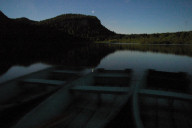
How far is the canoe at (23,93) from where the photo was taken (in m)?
4.02

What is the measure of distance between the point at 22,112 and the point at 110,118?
9.76 ft

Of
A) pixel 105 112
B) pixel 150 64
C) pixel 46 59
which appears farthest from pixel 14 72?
pixel 150 64

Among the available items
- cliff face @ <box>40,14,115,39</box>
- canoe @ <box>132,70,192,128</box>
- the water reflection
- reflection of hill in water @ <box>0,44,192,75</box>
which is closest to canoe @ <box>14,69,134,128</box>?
canoe @ <box>132,70,192,128</box>

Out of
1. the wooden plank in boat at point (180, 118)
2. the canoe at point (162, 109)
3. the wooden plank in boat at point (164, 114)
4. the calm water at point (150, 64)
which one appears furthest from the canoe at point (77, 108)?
Result: the calm water at point (150, 64)

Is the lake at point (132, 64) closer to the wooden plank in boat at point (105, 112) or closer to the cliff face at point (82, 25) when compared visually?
the wooden plank in boat at point (105, 112)

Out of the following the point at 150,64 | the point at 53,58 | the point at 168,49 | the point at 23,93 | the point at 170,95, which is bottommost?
the point at 150,64

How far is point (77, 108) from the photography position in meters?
4.95

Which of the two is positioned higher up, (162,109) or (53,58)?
(162,109)

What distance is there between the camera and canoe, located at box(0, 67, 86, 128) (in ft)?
13.2

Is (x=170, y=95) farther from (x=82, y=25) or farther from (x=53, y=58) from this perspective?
(x=82, y=25)

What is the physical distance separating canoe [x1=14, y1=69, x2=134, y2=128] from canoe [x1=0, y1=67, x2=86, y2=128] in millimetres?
730

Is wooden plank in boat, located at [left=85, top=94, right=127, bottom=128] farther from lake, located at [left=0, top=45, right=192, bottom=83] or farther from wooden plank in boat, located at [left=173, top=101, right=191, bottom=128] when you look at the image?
lake, located at [left=0, top=45, right=192, bottom=83]

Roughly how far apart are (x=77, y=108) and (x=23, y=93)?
9.95 ft

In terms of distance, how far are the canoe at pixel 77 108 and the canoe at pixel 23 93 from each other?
0.73 meters
